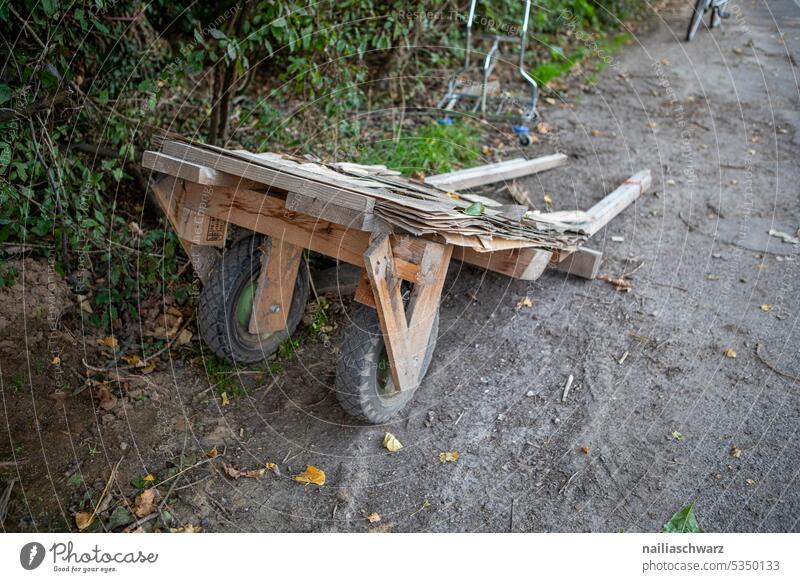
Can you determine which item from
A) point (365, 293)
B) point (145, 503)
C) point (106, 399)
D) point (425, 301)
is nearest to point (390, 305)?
point (365, 293)

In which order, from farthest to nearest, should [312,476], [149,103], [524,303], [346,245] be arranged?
[524,303] < [149,103] < [312,476] < [346,245]

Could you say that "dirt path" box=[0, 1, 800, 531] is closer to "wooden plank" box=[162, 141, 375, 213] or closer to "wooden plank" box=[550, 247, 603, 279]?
"wooden plank" box=[550, 247, 603, 279]

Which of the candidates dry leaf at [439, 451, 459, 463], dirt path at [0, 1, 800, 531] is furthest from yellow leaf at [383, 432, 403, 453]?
dry leaf at [439, 451, 459, 463]

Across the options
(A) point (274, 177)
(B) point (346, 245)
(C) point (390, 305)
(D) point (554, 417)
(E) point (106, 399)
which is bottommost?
(D) point (554, 417)

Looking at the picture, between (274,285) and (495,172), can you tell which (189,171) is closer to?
(274,285)

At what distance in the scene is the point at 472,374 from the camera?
386cm

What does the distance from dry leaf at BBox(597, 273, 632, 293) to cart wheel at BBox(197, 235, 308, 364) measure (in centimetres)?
218

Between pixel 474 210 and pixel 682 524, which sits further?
pixel 474 210

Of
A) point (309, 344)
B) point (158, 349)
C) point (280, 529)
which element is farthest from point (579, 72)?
point (280, 529)

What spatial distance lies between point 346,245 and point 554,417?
1422 millimetres

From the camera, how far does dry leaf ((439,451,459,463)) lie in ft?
11.1

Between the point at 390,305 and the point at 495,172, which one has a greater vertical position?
the point at 390,305

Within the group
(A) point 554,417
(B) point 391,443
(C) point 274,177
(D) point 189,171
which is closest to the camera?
(C) point 274,177

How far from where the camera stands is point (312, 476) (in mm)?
3293
